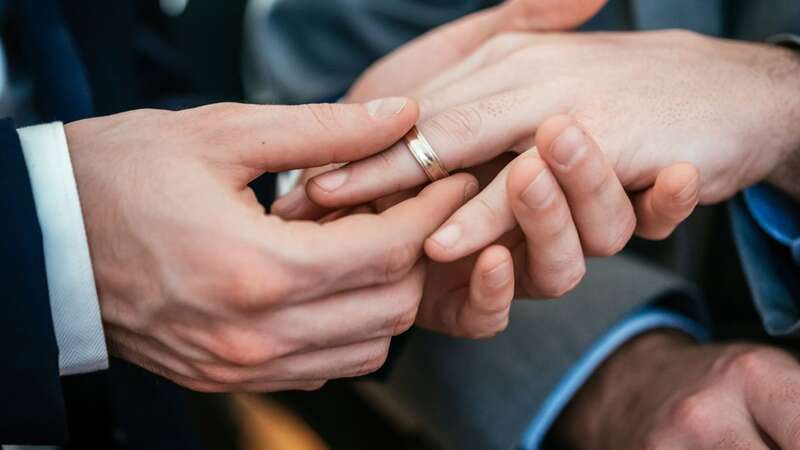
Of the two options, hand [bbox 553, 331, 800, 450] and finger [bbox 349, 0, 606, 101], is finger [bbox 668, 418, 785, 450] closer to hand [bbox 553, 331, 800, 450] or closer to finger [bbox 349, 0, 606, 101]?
hand [bbox 553, 331, 800, 450]

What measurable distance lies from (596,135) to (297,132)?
0.25 m

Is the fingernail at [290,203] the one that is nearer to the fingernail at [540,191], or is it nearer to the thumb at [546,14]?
the fingernail at [540,191]

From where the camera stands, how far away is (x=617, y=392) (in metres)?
0.74

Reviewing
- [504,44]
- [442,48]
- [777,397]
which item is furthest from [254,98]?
[777,397]

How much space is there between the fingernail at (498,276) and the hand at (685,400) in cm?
21

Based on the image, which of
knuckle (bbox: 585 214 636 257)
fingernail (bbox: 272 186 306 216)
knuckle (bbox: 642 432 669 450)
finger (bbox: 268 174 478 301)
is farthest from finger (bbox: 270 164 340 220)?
knuckle (bbox: 642 432 669 450)

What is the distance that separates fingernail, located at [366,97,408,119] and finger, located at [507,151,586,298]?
0.32 ft

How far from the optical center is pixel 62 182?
1.65 ft

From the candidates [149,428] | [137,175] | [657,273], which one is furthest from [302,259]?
[657,273]

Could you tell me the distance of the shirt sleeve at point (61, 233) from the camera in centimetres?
50

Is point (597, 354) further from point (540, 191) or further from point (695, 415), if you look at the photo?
point (540, 191)

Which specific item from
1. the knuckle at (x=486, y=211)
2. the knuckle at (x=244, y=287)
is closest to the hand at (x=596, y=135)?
the knuckle at (x=486, y=211)

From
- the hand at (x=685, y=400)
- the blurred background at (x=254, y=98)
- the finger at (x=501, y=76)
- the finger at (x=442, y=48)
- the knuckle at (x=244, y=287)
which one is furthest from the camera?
the blurred background at (x=254, y=98)

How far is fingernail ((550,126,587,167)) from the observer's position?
19.7 inches
